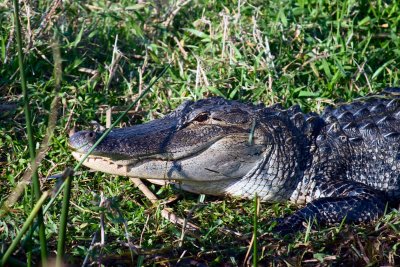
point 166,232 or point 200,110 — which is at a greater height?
point 200,110

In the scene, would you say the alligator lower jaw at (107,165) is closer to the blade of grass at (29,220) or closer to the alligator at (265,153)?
the alligator at (265,153)

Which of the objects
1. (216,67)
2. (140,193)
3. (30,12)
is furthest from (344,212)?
(30,12)

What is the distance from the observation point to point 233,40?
5504mm

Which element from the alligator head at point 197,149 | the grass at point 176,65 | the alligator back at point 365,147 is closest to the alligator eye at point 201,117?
the alligator head at point 197,149

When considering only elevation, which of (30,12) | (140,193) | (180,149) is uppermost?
(30,12)

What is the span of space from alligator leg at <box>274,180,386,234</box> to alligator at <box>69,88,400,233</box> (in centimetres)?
1

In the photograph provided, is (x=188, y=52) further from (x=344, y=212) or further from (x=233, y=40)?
(x=344, y=212)

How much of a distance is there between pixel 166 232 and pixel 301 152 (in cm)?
105

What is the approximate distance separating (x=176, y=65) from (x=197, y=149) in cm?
140

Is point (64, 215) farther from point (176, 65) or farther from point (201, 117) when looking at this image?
point (176, 65)

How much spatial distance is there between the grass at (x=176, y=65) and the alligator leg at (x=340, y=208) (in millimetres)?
112

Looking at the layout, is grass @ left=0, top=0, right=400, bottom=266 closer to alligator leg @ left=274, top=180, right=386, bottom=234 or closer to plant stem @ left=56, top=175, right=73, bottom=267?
alligator leg @ left=274, top=180, right=386, bottom=234

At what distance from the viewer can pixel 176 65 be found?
5598 mm

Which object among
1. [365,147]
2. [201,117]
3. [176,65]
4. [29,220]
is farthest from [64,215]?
[176,65]
